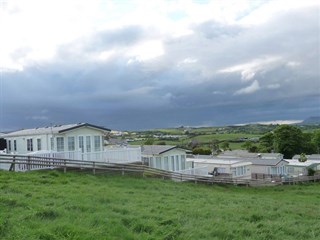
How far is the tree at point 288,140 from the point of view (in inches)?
3708

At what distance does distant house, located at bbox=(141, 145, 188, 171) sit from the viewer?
35031 millimetres

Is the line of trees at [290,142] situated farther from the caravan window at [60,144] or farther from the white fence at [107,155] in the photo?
the caravan window at [60,144]

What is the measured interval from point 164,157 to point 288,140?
68.1 meters

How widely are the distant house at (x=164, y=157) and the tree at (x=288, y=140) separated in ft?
209

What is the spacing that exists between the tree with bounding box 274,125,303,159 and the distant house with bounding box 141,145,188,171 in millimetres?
63626

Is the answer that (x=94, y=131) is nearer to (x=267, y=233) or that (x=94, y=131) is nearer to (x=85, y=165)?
(x=85, y=165)

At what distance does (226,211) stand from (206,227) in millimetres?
3613

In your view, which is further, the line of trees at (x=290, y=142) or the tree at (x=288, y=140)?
the line of trees at (x=290, y=142)

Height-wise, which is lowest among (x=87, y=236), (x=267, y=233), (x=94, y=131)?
(x=267, y=233)

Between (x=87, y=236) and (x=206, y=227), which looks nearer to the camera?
(x=87, y=236)

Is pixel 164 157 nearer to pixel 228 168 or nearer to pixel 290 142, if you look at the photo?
pixel 228 168

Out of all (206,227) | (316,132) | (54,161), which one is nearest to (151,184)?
(54,161)

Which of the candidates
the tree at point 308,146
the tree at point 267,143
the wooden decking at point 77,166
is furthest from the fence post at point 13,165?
the tree at point 308,146

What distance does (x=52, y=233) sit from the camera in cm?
852
